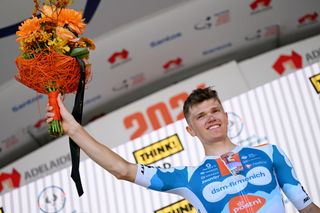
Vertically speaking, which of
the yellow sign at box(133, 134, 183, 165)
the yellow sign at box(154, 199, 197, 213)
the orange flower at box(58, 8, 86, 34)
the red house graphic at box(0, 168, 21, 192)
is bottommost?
the yellow sign at box(154, 199, 197, 213)

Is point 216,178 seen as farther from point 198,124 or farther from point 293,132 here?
point 293,132

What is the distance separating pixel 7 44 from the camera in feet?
12.6

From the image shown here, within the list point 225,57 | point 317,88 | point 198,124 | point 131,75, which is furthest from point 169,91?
point 198,124

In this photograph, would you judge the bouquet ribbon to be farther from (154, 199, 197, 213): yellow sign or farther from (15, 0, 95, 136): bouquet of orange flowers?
(154, 199, 197, 213): yellow sign

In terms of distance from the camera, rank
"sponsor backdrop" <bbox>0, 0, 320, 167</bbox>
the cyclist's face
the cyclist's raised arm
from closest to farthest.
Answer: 1. the cyclist's raised arm
2. the cyclist's face
3. "sponsor backdrop" <bbox>0, 0, 320, 167</bbox>

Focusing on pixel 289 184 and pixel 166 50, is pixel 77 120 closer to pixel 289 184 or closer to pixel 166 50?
pixel 289 184

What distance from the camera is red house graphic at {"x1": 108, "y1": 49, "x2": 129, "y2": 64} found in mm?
4270

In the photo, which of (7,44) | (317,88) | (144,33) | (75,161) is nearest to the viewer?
(75,161)

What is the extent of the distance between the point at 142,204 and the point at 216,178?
1.52 metres

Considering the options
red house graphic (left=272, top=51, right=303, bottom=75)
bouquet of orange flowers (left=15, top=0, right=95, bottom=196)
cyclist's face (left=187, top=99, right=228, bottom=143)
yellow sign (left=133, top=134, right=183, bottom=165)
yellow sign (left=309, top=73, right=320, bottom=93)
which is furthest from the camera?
red house graphic (left=272, top=51, right=303, bottom=75)

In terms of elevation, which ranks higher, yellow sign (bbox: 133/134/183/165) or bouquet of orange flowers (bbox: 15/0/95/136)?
yellow sign (bbox: 133/134/183/165)

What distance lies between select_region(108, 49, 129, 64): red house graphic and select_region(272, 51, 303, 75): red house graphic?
1402 mm

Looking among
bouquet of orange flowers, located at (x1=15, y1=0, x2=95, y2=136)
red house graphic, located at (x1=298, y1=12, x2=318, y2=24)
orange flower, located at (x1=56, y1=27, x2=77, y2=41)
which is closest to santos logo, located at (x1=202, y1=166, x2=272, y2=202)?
bouquet of orange flowers, located at (x1=15, y1=0, x2=95, y2=136)

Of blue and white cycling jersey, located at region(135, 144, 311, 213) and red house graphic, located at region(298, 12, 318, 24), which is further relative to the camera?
red house graphic, located at region(298, 12, 318, 24)
